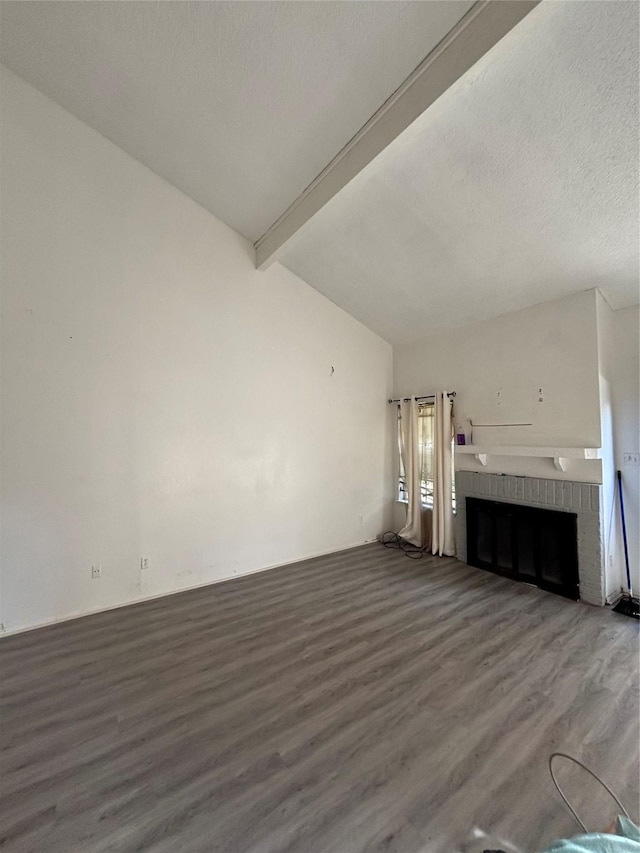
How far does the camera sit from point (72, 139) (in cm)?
294

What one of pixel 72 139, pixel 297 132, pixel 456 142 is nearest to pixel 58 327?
pixel 72 139

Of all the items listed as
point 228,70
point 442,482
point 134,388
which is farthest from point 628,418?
point 134,388

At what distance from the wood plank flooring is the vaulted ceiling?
3.21 metres

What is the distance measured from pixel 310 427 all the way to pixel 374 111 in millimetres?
3072

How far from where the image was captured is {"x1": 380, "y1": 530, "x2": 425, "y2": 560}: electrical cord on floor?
14.9 feet

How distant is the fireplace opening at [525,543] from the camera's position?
3326mm

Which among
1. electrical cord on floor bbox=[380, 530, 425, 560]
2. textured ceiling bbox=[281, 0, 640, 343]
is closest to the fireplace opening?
electrical cord on floor bbox=[380, 530, 425, 560]

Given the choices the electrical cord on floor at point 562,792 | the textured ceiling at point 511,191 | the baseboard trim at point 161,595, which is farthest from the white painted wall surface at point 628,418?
the baseboard trim at point 161,595

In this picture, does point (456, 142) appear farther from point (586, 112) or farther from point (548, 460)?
point (548, 460)

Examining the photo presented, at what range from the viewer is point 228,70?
2.38 meters

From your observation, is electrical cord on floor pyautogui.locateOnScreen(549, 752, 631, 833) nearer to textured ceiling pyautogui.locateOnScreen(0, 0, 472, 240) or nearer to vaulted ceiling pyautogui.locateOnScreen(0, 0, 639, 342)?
vaulted ceiling pyautogui.locateOnScreen(0, 0, 639, 342)

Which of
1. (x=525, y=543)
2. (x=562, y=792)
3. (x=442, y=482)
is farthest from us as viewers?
(x=442, y=482)

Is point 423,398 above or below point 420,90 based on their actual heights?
below

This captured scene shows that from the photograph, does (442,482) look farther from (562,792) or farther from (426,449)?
(562,792)
